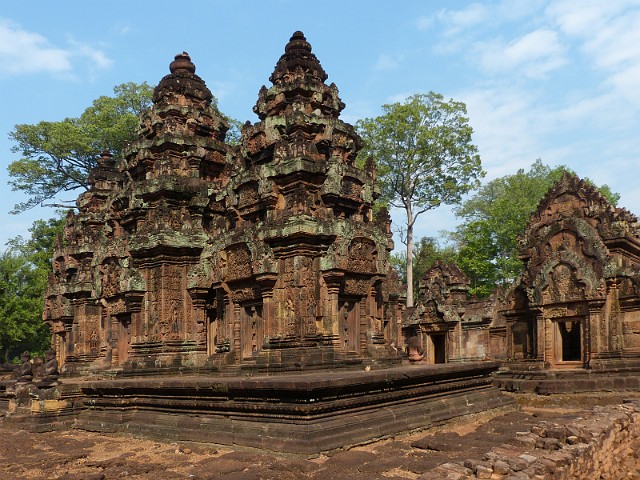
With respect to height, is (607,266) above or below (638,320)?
above

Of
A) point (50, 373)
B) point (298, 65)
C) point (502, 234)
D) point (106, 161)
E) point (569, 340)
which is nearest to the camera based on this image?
point (50, 373)

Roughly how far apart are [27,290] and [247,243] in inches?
982

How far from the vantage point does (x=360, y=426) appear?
24.1ft

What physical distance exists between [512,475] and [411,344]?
19297 millimetres

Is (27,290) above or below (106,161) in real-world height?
below

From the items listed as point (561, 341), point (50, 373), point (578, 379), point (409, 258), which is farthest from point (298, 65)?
point (409, 258)

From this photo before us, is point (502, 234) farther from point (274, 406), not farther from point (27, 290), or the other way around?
point (274, 406)

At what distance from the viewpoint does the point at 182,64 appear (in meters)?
16.2

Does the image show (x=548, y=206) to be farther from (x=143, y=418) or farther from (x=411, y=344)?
(x=143, y=418)

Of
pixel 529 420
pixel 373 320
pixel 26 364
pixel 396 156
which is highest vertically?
pixel 396 156

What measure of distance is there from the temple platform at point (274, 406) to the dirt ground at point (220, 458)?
0.62 feet

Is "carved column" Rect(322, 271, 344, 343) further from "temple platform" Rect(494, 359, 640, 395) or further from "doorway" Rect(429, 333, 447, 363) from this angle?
"doorway" Rect(429, 333, 447, 363)

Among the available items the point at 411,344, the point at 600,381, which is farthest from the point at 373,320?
the point at 411,344

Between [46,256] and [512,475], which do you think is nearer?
[512,475]
